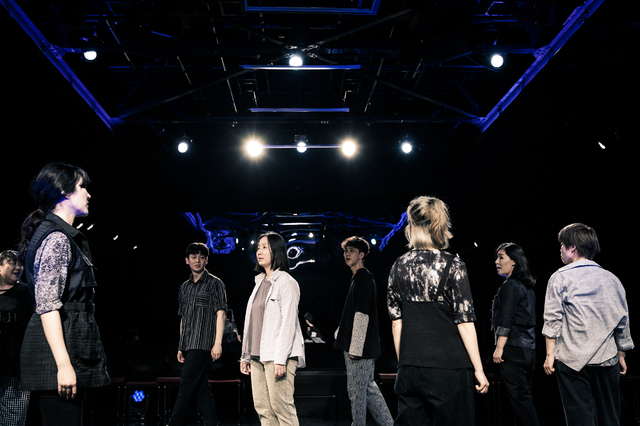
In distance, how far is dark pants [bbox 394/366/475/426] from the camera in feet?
7.20

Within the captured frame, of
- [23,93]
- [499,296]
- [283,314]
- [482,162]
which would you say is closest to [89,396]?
[23,93]

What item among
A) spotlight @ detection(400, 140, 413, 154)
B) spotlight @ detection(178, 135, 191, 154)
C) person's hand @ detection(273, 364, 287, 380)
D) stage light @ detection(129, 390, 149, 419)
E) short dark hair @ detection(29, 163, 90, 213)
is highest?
spotlight @ detection(178, 135, 191, 154)

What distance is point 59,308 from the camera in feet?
6.33

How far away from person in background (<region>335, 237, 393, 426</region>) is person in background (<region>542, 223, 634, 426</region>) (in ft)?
4.44

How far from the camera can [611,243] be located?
23.3 feet

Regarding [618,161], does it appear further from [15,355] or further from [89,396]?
[89,396]

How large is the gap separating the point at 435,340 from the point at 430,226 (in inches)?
21.4

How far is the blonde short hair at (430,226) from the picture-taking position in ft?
8.11

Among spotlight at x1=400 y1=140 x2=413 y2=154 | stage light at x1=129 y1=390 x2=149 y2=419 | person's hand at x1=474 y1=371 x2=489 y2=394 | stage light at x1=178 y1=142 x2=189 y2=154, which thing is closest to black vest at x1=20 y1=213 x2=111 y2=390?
person's hand at x1=474 y1=371 x2=489 y2=394

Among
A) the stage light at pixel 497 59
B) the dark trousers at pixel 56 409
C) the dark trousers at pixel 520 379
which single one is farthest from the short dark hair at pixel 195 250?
the stage light at pixel 497 59

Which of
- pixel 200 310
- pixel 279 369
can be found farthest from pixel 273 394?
pixel 200 310

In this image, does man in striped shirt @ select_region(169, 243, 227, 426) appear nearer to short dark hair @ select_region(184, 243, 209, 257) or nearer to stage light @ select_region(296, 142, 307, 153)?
short dark hair @ select_region(184, 243, 209, 257)

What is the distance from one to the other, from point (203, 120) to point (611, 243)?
242 inches

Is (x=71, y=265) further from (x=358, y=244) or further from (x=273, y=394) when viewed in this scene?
(x=358, y=244)
